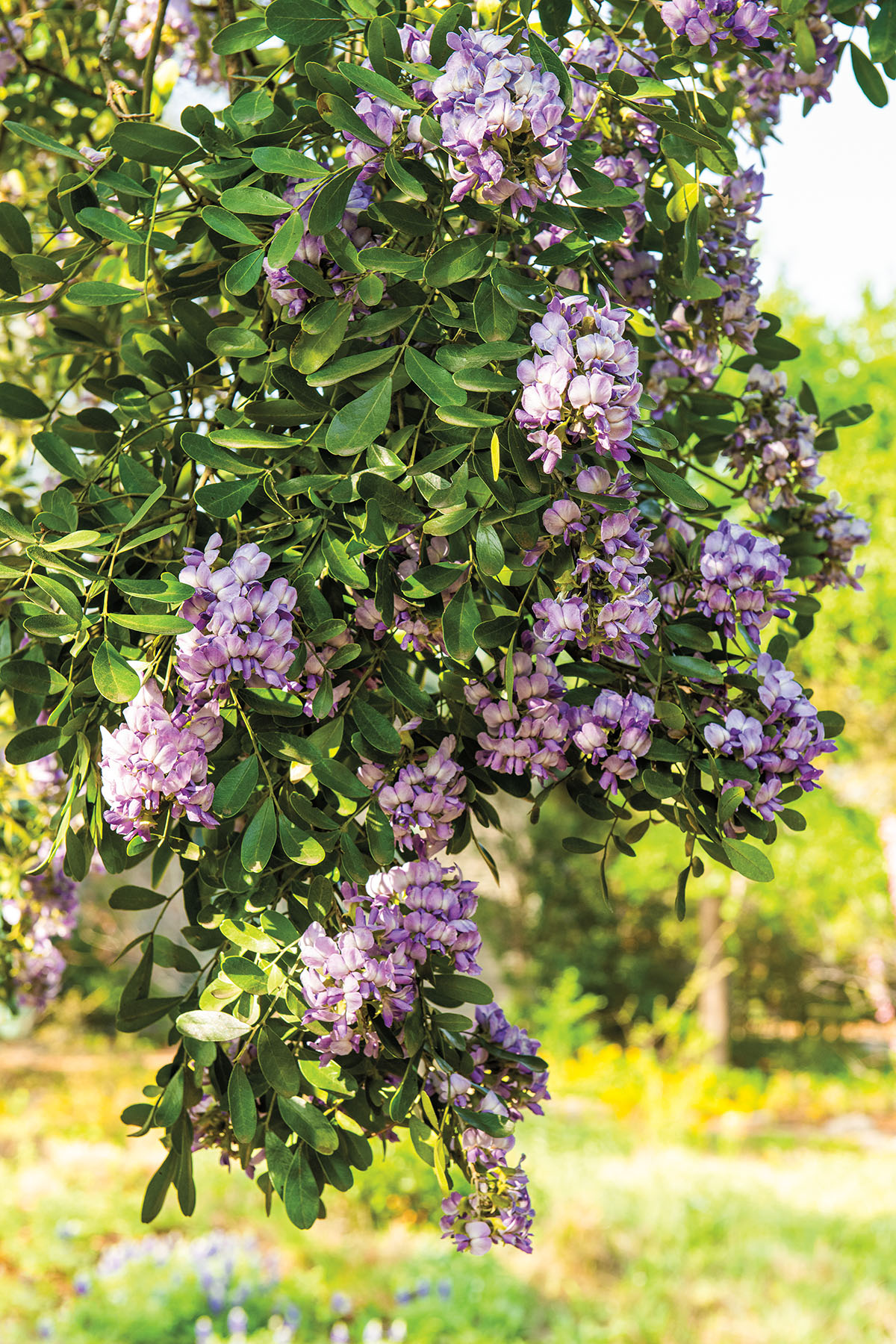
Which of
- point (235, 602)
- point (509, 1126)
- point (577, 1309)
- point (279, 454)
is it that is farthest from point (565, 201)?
point (577, 1309)

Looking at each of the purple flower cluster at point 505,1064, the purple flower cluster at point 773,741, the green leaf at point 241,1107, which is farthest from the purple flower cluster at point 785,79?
the green leaf at point 241,1107

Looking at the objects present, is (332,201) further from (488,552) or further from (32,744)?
(32,744)

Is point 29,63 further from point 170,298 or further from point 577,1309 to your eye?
point 577,1309

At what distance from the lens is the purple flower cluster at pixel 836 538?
1.23m

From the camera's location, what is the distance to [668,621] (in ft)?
3.11

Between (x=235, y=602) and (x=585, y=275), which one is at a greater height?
(x=585, y=275)

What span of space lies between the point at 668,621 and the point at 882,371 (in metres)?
6.28

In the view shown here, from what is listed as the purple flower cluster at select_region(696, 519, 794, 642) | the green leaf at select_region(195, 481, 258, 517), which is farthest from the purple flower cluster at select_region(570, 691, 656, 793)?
the green leaf at select_region(195, 481, 258, 517)

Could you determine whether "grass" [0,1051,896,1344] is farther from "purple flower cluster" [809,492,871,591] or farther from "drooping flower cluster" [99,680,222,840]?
"drooping flower cluster" [99,680,222,840]

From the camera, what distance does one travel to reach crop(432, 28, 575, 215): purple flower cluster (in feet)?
2.26

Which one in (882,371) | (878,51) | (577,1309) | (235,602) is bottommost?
(577,1309)

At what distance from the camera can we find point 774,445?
1.21m

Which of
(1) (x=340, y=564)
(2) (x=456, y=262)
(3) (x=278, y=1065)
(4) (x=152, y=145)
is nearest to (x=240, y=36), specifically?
(4) (x=152, y=145)

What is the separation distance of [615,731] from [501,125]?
18.2 inches
